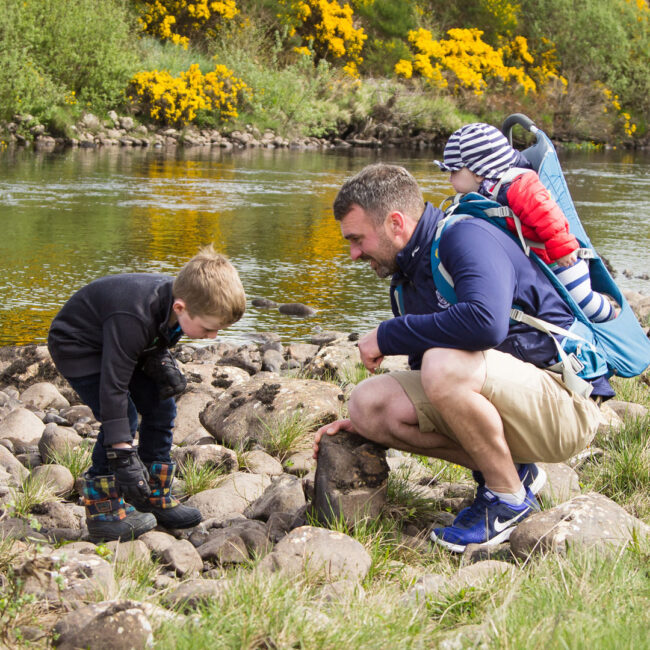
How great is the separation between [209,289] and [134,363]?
42cm

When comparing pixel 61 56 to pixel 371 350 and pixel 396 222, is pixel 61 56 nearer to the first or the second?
pixel 396 222

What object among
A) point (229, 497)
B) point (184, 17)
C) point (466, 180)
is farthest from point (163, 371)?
point (184, 17)

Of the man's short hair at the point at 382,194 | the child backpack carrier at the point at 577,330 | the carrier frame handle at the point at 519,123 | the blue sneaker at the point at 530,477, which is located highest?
the carrier frame handle at the point at 519,123

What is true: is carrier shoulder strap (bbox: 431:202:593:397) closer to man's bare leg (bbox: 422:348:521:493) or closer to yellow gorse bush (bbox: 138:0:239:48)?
man's bare leg (bbox: 422:348:521:493)

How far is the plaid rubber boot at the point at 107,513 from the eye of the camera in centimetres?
363

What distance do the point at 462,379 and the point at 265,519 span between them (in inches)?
44.7

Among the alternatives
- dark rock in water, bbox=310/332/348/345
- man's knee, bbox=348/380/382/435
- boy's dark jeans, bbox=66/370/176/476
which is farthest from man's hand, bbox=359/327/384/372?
dark rock in water, bbox=310/332/348/345

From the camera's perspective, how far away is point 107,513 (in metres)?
3.65

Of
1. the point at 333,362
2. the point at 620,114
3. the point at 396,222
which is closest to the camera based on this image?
the point at 396,222

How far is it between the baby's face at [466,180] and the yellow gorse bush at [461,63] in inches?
1131

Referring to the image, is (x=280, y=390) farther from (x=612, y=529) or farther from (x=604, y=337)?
(x=612, y=529)

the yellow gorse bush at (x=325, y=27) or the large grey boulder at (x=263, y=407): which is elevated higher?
the yellow gorse bush at (x=325, y=27)

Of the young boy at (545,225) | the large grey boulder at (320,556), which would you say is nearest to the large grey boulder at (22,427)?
the large grey boulder at (320,556)

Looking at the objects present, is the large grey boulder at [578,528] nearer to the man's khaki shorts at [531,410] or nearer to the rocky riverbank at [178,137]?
the man's khaki shorts at [531,410]
